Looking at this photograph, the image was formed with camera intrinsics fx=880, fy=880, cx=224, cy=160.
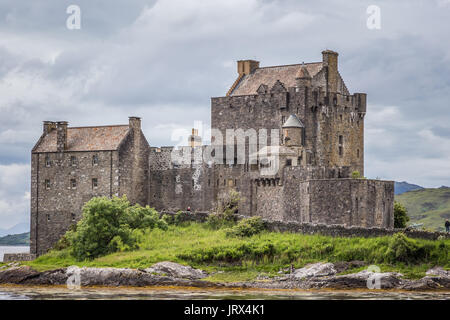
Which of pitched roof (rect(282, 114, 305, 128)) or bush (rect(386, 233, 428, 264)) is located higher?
pitched roof (rect(282, 114, 305, 128))

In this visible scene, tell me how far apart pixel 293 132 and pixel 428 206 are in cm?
11634

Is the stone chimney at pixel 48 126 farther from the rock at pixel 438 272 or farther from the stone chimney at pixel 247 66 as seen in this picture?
the rock at pixel 438 272

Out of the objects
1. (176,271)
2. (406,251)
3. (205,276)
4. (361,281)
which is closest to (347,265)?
(361,281)

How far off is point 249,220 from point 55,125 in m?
25.2

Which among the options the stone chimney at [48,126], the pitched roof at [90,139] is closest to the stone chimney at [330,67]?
the pitched roof at [90,139]

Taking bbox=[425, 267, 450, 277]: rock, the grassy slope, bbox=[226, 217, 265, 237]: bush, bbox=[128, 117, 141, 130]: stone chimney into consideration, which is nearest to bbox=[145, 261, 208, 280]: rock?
bbox=[226, 217, 265, 237]: bush

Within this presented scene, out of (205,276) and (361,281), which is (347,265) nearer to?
(361,281)

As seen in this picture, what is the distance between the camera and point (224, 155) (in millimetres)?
78750

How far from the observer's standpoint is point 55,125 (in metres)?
81.6

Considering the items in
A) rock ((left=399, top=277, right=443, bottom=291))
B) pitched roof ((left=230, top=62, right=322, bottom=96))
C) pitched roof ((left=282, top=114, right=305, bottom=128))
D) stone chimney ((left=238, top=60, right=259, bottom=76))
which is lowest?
rock ((left=399, top=277, right=443, bottom=291))

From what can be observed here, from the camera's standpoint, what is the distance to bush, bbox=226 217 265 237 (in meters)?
63.8

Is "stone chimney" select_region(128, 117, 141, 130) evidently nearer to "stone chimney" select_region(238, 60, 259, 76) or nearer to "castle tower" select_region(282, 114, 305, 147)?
"stone chimney" select_region(238, 60, 259, 76)
